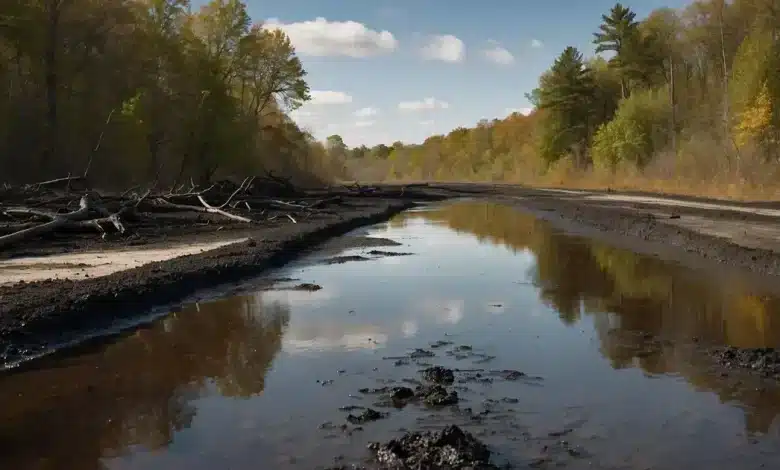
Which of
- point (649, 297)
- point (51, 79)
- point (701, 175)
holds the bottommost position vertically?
point (649, 297)

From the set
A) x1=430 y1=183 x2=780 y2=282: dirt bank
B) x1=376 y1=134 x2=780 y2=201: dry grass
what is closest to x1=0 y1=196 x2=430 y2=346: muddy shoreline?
x1=430 y1=183 x2=780 y2=282: dirt bank

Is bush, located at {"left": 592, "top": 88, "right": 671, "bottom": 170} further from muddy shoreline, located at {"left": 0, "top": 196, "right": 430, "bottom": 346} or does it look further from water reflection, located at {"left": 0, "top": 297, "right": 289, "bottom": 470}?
water reflection, located at {"left": 0, "top": 297, "right": 289, "bottom": 470}

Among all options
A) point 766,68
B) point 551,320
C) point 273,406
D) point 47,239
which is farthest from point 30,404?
point 766,68

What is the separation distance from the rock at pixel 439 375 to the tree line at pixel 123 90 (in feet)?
67.2

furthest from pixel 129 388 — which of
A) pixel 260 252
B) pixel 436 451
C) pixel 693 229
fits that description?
pixel 693 229

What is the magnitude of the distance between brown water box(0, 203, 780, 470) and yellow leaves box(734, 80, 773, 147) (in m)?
28.2

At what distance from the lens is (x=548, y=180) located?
78562 mm

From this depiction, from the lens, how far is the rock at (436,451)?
5.17 meters

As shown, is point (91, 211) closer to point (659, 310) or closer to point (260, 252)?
point (260, 252)

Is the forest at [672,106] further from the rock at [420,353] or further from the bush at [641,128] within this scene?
the rock at [420,353]

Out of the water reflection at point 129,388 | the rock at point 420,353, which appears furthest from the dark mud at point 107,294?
the rock at point 420,353

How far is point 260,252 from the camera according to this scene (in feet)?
56.9

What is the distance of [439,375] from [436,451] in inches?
92.8

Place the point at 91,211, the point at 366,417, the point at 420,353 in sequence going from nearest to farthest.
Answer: the point at 366,417, the point at 420,353, the point at 91,211
